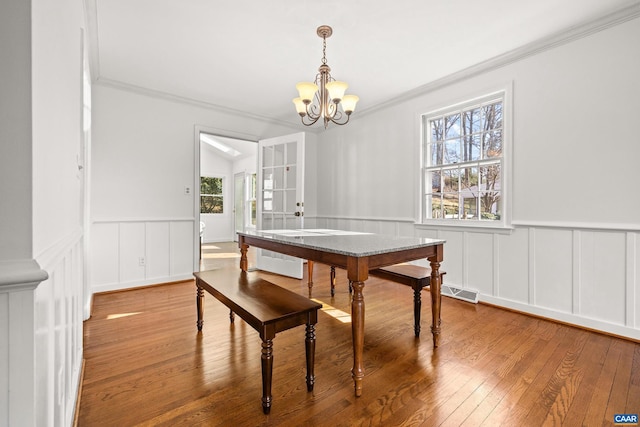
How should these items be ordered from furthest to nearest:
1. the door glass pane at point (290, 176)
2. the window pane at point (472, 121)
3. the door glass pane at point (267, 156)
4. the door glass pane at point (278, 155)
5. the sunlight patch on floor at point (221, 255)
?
the sunlight patch on floor at point (221, 255), the door glass pane at point (267, 156), the door glass pane at point (278, 155), the door glass pane at point (290, 176), the window pane at point (472, 121)

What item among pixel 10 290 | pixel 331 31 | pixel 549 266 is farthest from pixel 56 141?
pixel 549 266

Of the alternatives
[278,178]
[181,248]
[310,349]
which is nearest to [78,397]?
[310,349]

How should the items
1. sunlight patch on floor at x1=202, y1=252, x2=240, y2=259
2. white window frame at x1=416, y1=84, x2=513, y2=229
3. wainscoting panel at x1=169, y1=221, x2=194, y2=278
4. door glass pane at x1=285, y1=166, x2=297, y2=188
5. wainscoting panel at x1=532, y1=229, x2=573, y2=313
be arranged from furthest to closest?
sunlight patch on floor at x1=202, y1=252, x2=240, y2=259, door glass pane at x1=285, y1=166, x2=297, y2=188, wainscoting panel at x1=169, y1=221, x2=194, y2=278, white window frame at x1=416, y1=84, x2=513, y2=229, wainscoting panel at x1=532, y1=229, x2=573, y2=313

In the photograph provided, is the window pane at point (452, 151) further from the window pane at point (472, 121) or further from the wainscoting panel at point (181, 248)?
the wainscoting panel at point (181, 248)

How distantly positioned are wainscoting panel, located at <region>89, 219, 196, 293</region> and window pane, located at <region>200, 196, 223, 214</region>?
4.42 meters

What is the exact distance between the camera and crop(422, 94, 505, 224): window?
3.08m

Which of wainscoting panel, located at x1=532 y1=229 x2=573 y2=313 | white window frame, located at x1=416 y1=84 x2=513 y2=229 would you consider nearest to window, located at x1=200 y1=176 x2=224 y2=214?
white window frame, located at x1=416 y1=84 x2=513 y2=229

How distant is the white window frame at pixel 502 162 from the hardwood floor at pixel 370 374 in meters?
0.98

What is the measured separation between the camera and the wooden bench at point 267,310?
4.70 ft

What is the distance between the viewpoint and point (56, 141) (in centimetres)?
98

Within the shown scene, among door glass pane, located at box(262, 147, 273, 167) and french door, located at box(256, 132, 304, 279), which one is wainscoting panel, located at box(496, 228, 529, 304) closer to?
french door, located at box(256, 132, 304, 279)

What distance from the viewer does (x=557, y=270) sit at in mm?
2582

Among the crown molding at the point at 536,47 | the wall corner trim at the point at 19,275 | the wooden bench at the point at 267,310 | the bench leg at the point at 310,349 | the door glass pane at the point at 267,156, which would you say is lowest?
Answer: the bench leg at the point at 310,349

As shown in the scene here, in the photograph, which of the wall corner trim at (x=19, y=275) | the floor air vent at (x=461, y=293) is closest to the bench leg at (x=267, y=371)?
the wall corner trim at (x=19, y=275)
